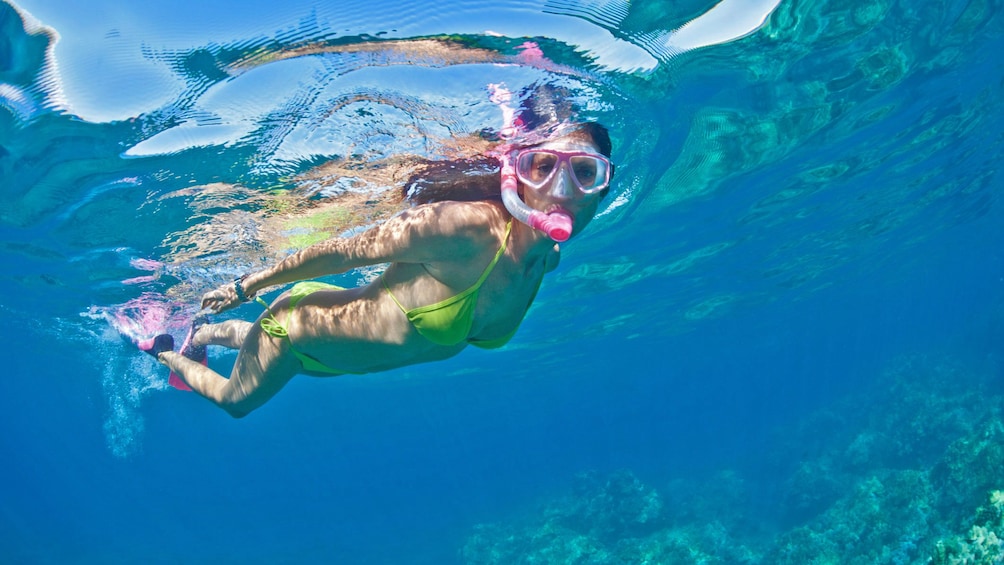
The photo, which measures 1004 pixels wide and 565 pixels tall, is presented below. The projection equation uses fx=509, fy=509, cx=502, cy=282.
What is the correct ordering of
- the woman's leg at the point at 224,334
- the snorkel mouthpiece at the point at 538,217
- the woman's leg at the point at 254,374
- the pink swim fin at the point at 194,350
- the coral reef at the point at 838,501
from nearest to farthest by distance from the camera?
the snorkel mouthpiece at the point at 538,217, the woman's leg at the point at 254,374, the woman's leg at the point at 224,334, the pink swim fin at the point at 194,350, the coral reef at the point at 838,501

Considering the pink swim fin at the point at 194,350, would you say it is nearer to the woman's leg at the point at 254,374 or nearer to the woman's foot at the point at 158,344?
the woman's foot at the point at 158,344

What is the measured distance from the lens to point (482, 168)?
29.1ft

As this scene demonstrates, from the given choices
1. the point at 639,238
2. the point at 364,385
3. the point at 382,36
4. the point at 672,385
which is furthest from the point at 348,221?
the point at 672,385

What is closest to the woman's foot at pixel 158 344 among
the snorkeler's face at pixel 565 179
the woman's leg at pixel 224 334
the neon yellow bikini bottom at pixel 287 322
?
the woman's leg at pixel 224 334

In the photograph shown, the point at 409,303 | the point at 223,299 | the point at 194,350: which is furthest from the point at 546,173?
the point at 194,350

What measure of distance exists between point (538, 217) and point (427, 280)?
1.01 m

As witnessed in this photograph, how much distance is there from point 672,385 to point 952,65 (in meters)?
106

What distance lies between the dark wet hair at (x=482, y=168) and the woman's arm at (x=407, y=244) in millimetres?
2352

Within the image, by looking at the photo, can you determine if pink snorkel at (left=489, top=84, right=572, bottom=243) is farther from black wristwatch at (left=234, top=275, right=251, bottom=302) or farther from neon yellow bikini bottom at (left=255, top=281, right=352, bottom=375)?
black wristwatch at (left=234, top=275, right=251, bottom=302)

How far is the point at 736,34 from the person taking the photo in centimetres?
771

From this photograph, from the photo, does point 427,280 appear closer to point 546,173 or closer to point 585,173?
point 546,173

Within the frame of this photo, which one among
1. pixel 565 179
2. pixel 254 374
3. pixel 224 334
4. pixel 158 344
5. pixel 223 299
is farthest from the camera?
pixel 158 344

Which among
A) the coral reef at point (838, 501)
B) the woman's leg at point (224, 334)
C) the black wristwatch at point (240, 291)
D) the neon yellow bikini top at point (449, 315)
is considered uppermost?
the coral reef at point (838, 501)

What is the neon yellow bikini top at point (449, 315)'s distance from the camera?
11.9 ft
